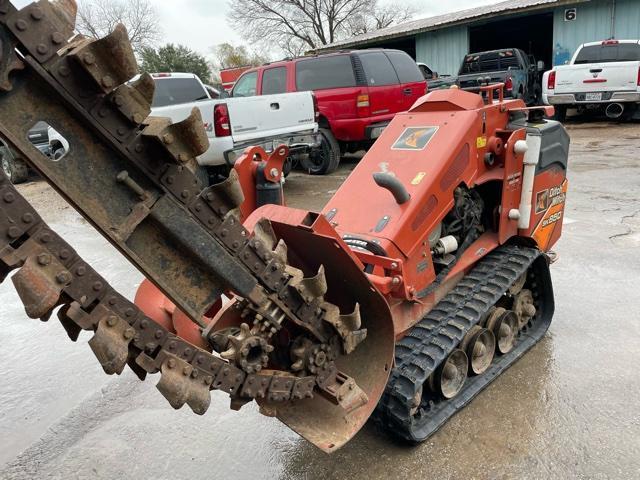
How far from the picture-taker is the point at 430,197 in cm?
319

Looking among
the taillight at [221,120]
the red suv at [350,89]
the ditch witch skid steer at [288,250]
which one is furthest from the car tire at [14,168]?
the ditch witch skid steer at [288,250]

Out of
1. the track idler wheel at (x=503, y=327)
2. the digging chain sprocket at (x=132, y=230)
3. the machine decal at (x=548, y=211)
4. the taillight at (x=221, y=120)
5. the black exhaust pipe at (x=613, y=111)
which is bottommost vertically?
the black exhaust pipe at (x=613, y=111)

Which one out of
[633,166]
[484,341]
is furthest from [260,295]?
[633,166]

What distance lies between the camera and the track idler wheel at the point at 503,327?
361cm

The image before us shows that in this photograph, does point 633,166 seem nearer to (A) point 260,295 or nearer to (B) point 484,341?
(B) point 484,341

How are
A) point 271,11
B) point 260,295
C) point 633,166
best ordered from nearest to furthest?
point 260,295, point 633,166, point 271,11

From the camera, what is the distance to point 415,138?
3535 mm

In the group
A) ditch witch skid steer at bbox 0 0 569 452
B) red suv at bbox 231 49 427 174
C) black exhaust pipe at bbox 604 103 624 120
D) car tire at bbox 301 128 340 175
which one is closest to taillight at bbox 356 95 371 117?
red suv at bbox 231 49 427 174

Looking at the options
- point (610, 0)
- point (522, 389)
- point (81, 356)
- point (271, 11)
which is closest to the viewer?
point (522, 389)

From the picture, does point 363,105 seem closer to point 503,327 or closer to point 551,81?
point 551,81

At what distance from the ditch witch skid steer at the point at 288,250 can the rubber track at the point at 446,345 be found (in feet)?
0.04

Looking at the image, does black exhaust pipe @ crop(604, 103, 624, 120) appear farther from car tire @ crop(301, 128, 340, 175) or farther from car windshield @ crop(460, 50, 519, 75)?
car tire @ crop(301, 128, 340, 175)

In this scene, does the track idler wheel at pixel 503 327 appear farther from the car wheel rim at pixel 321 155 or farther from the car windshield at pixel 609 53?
the car windshield at pixel 609 53

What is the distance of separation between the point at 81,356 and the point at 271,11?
38.9m
